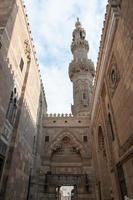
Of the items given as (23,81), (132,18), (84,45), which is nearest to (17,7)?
(23,81)

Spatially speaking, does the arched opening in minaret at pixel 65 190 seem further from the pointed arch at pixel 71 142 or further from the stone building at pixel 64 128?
the pointed arch at pixel 71 142

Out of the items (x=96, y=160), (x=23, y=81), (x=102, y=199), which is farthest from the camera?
(x=96, y=160)

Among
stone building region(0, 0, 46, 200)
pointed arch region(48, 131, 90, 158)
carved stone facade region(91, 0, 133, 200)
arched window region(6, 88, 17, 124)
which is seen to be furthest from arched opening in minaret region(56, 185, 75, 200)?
arched window region(6, 88, 17, 124)

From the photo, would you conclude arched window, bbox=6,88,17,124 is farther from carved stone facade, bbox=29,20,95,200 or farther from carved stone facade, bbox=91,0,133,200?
carved stone facade, bbox=29,20,95,200

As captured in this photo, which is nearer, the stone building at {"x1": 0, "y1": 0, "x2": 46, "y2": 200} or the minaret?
the stone building at {"x1": 0, "y1": 0, "x2": 46, "y2": 200}

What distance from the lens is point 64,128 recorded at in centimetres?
1484

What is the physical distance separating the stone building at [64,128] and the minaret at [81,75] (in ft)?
20.3

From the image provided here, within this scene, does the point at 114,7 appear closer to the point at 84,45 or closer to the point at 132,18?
the point at 132,18

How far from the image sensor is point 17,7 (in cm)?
879

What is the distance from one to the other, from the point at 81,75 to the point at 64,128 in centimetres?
1090

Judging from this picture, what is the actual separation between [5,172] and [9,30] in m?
5.77

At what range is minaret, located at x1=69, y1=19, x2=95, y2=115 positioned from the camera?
2212 centimetres

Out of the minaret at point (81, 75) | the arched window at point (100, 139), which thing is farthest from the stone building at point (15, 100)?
the minaret at point (81, 75)

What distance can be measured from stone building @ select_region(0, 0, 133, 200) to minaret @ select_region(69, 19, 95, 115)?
618 cm
